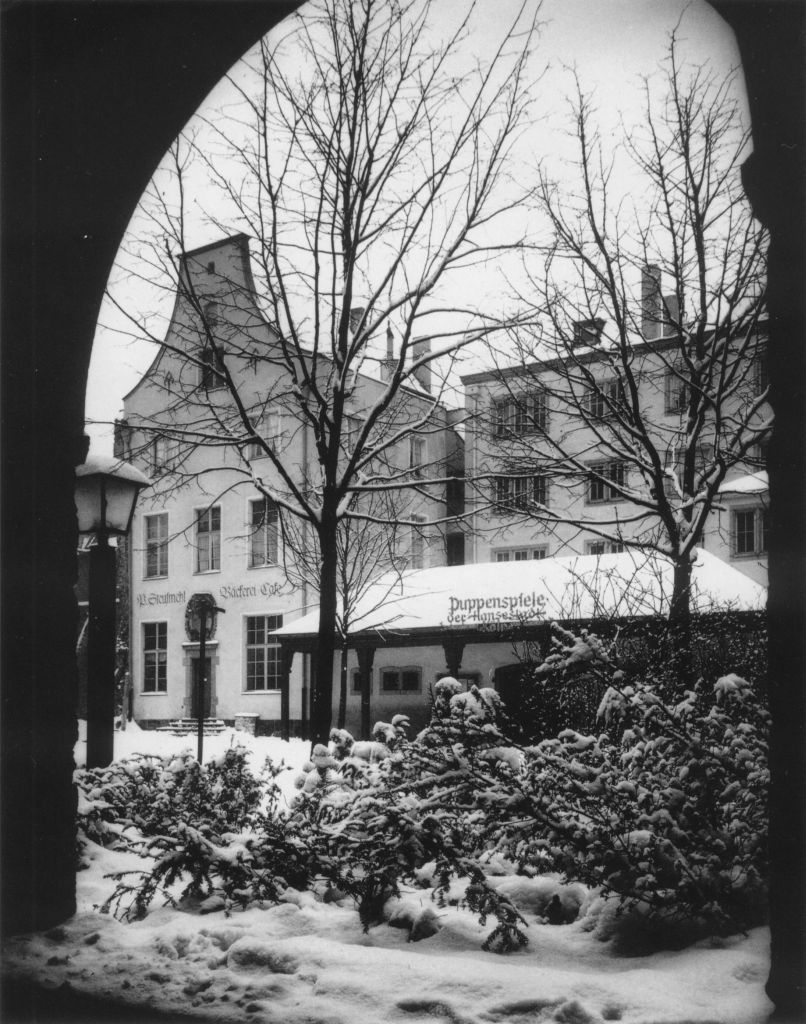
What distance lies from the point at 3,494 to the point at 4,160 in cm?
123

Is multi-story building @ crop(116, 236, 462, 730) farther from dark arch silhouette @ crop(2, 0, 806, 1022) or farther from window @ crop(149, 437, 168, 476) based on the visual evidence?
dark arch silhouette @ crop(2, 0, 806, 1022)

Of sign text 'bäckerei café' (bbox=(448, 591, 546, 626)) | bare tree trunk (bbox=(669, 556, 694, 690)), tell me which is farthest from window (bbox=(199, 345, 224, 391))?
sign text 'bäckerei café' (bbox=(448, 591, 546, 626))

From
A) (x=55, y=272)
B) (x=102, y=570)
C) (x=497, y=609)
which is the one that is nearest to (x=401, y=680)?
(x=497, y=609)

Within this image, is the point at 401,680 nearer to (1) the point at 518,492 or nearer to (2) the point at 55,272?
(1) the point at 518,492

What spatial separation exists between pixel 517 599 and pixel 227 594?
288 cm

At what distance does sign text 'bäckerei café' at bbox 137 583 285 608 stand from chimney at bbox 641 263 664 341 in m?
3.43

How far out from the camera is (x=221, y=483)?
6504 mm

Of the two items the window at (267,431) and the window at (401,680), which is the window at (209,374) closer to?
the window at (267,431)

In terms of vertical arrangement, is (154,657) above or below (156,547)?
below

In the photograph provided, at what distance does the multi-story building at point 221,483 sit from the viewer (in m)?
5.97

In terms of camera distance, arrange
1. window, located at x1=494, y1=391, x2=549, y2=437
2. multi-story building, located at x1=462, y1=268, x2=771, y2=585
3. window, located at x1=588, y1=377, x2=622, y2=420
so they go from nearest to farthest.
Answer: multi-story building, located at x1=462, y1=268, x2=771, y2=585 → window, located at x1=588, y1=377, x2=622, y2=420 → window, located at x1=494, y1=391, x2=549, y2=437

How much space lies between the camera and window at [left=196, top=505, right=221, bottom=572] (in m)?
6.69

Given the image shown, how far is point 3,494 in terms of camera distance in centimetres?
348

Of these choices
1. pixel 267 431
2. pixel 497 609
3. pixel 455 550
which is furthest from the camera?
pixel 455 550
